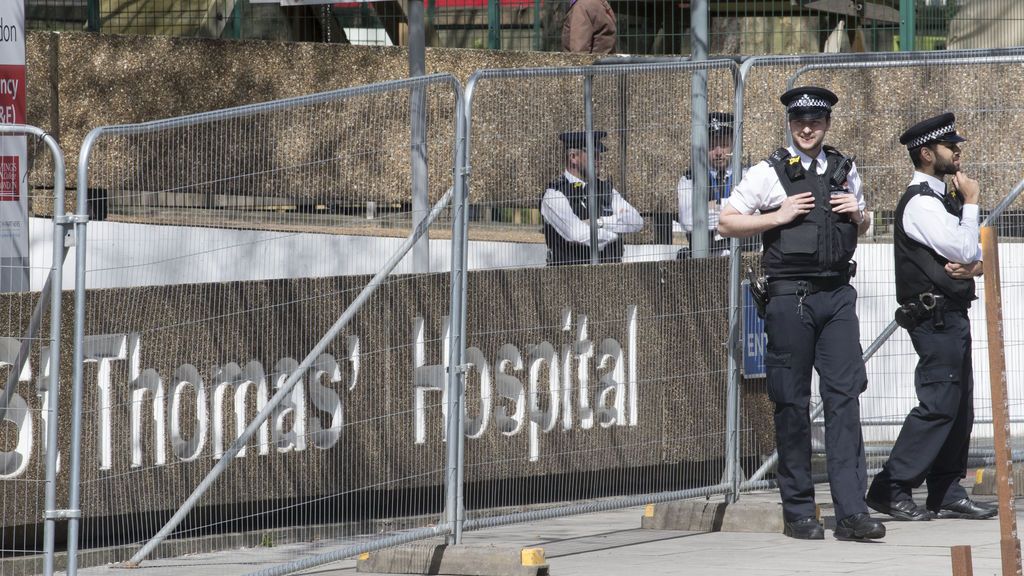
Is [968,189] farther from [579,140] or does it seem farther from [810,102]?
[579,140]

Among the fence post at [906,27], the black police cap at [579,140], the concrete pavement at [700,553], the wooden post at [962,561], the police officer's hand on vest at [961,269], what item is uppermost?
the fence post at [906,27]

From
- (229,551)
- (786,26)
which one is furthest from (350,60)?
(229,551)

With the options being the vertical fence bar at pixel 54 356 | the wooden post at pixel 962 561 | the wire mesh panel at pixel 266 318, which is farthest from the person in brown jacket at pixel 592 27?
the wooden post at pixel 962 561

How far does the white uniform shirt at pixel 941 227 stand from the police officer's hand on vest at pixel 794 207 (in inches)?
31.2

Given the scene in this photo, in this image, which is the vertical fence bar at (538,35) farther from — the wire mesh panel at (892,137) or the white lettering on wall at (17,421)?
the white lettering on wall at (17,421)

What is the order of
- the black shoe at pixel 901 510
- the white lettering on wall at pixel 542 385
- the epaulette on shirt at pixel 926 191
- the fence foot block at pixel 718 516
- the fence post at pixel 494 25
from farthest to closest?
the fence post at pixel 494 25 < the black shoe at pixel 901 510 < the fence foot block at pixel 718 516 < the epaulette on shirt at pixel 926 191 < the white lettering on wall at pixel 542 385

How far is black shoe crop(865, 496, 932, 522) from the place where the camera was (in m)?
8.53

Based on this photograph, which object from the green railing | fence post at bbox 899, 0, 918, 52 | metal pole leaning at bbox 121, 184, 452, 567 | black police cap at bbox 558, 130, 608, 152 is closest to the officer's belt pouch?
black police cap at bbox 558, 130, 608, 152

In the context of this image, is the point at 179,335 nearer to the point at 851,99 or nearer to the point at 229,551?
the point at 229,551

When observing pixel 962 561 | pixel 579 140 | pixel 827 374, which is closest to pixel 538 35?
pixel 579 140

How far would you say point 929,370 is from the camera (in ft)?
27.2

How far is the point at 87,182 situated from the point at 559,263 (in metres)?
2.82

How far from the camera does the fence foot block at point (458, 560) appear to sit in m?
6.95

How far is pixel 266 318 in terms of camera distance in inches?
278
